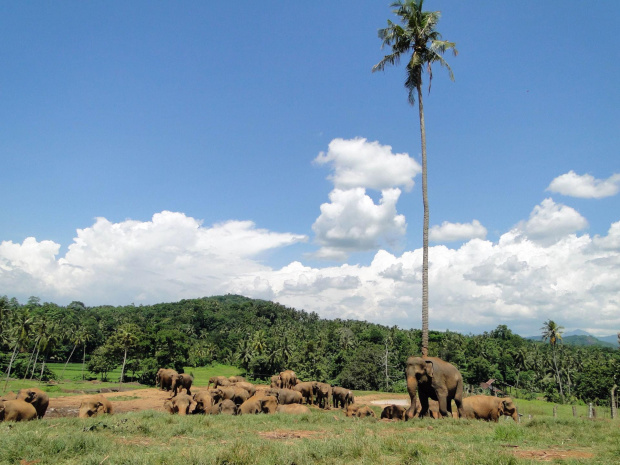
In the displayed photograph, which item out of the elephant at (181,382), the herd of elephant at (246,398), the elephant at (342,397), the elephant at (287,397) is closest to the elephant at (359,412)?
the herd of elephant at (246,398)

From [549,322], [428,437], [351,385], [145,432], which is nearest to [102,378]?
[351,385]

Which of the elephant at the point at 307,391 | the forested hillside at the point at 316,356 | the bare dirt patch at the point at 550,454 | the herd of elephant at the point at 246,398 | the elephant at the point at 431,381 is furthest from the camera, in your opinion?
the forested hillside at the point at 316,356

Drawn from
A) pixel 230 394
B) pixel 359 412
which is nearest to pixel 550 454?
pixel 359 412

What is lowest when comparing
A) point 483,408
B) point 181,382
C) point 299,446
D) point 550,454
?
point 181,382

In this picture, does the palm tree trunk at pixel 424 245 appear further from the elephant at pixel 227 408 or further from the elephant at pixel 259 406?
the elephant at pixel 227 408

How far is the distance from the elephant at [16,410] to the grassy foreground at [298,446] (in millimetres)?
4297

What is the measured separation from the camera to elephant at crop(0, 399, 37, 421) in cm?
Answer: 1652

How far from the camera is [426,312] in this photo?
20.2 m

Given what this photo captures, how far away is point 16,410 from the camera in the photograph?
17.0 m

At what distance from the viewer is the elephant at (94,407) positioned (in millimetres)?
19422

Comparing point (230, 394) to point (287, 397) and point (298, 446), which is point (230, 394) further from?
point (298, 446)

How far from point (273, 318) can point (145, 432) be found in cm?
16439

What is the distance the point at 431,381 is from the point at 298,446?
911 centimetres

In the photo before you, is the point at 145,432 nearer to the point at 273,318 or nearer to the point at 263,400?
the point at 263,400
